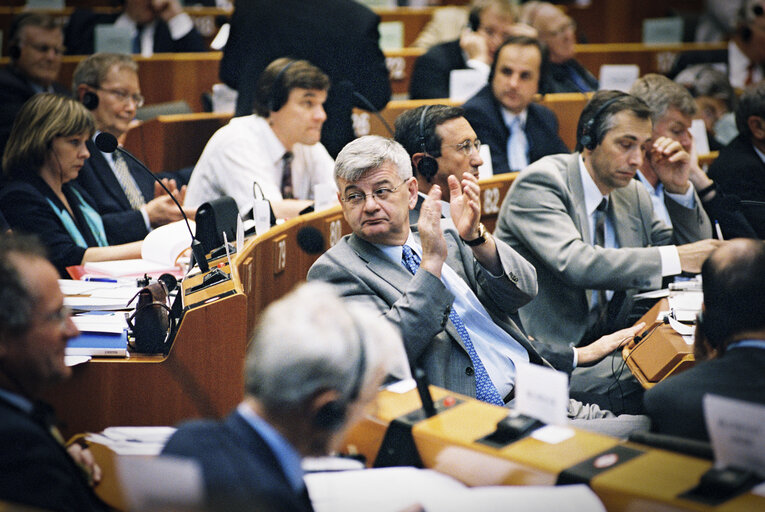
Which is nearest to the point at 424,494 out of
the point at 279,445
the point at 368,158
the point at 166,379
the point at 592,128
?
the point at 279,445

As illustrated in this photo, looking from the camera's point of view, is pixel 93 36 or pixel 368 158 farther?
pixel 93 36

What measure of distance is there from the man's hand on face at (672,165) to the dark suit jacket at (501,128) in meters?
0.94

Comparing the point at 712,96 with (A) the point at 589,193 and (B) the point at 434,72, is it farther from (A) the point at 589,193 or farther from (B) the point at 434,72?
(A) the point at 589,193

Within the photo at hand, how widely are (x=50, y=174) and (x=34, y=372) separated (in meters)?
1.88

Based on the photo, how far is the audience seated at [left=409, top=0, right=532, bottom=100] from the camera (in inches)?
223

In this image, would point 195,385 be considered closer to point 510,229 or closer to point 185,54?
point 510,229

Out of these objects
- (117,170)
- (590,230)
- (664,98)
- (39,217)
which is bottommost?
(590,230)

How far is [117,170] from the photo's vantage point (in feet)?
13.4

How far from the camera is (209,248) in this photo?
298 cm

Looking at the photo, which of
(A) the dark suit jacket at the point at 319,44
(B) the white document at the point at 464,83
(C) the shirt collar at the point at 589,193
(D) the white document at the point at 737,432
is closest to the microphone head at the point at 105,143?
(A) the dark suit jacket at the point at 319,44

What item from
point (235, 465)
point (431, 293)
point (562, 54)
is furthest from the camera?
point (562, 54)

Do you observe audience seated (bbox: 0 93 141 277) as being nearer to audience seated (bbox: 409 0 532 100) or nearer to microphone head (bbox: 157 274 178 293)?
microphone head (bbox: 157 274 178 293)

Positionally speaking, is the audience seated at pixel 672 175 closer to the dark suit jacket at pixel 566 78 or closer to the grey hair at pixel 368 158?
the grey hair at pixel 368 158

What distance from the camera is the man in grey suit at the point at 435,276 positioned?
7.37ft
